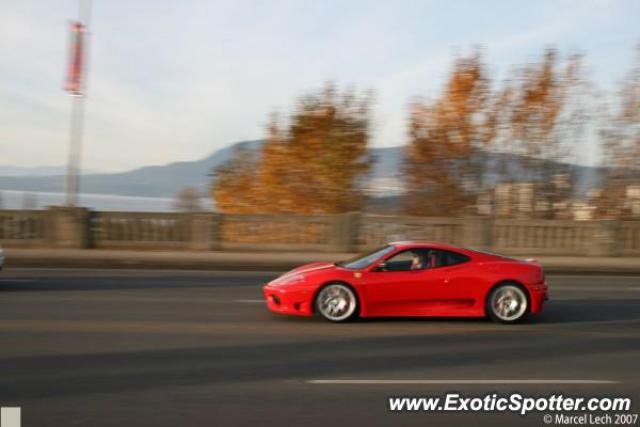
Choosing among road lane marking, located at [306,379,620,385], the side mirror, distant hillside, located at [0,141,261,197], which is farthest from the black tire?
distant hillside, located at [0,141,261,197]

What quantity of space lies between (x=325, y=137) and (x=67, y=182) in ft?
53.2

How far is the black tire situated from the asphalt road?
0.19 metres

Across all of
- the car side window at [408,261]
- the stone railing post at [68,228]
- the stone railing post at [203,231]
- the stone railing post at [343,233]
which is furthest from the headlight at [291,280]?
the stone railing post at [68,228]

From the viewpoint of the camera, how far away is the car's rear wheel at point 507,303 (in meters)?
9.40

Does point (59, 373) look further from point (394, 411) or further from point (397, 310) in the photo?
point (397, 310)

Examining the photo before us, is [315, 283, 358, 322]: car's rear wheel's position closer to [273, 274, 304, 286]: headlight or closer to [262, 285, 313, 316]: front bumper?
[262, 285, 313, 316]: front bumper

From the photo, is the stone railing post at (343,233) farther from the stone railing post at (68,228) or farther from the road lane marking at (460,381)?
the road lane marking at (460,381)

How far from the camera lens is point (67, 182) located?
2081 centimetres

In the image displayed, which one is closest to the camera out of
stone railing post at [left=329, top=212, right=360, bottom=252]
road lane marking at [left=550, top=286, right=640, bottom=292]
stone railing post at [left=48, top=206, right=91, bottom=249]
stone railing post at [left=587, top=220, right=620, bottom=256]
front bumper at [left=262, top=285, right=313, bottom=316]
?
front bumper at [left=262, top=285, right=313, bottom=316]

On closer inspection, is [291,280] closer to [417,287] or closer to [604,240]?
[417,287]

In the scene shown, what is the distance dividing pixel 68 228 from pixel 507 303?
1539 cm

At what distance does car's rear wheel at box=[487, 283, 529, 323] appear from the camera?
30.8 feet

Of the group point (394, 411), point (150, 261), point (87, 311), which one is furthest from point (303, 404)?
point (150, 261)

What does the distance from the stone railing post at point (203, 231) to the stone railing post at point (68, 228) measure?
3.43 m
